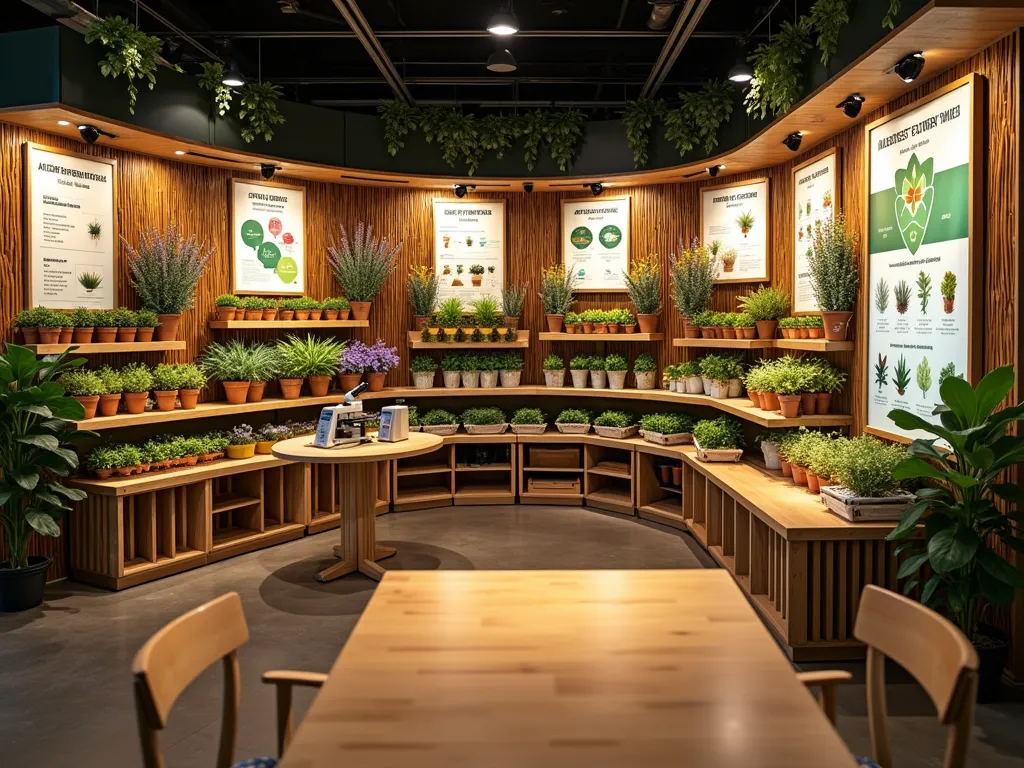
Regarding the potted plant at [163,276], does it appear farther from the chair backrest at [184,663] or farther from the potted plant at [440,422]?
the chair backrest at [184,663]

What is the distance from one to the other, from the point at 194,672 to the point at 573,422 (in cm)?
620

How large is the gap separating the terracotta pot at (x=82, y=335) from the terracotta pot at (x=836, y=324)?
4931 millimetres

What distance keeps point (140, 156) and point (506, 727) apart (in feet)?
20.5

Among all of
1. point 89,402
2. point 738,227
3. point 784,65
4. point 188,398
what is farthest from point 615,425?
point 89,402

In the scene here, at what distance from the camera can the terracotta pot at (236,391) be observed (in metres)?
6.80

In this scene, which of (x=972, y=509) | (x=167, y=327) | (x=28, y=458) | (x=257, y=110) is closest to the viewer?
(x=972, y=509)

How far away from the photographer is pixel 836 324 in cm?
546

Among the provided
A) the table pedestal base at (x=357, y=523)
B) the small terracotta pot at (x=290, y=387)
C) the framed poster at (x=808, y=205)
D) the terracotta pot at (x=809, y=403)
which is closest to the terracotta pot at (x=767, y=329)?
the framed poster at (x=808, y=205)

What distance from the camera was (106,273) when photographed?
6.31m

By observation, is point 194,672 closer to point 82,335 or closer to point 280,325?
point 82,335

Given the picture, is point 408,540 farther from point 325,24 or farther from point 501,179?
point 325,24

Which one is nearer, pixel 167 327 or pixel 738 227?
pixel 167 327

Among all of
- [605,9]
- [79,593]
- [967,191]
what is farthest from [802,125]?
[79,593]

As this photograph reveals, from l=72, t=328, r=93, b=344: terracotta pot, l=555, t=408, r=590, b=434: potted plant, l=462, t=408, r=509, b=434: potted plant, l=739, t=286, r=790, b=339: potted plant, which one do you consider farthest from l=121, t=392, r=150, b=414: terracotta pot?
l=739, t=286, r=790, b=339: potted plant
